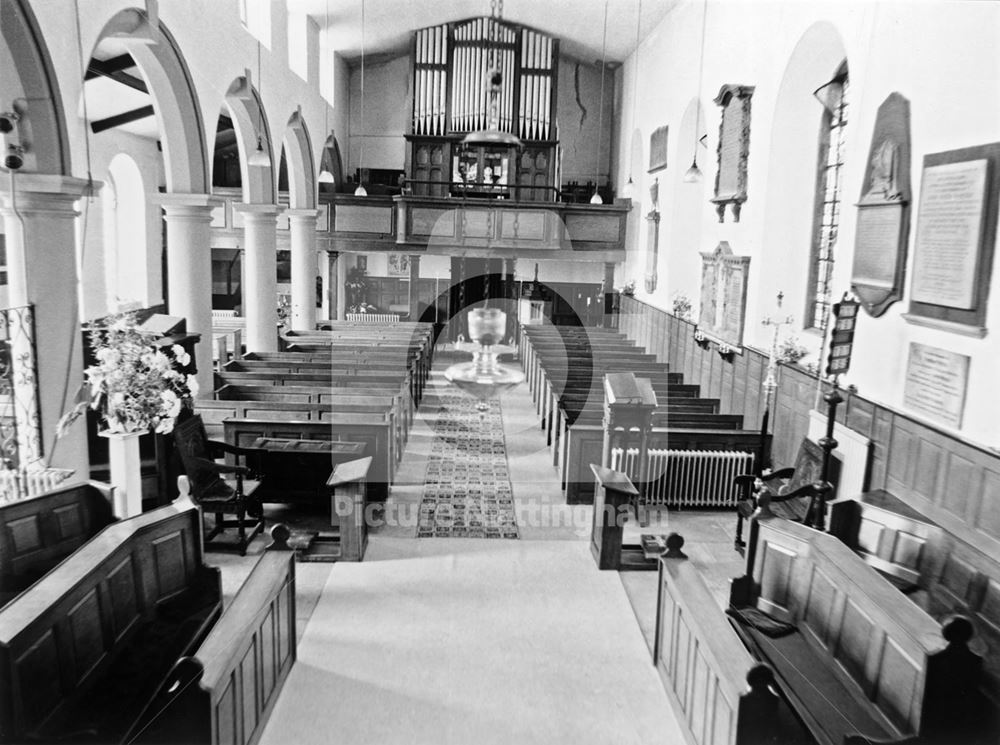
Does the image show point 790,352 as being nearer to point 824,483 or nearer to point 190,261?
point 824,483

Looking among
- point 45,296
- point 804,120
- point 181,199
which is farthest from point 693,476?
point 181,199

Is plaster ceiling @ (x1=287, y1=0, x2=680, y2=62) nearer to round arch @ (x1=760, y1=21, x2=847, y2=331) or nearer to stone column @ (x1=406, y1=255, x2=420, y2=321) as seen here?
stone column @ (x1=406, y1=255, x2=420, y2=321)

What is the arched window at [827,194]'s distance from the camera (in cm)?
939

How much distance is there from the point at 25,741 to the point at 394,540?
14.0 ft

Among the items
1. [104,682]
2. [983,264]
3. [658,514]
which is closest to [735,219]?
[658,514]

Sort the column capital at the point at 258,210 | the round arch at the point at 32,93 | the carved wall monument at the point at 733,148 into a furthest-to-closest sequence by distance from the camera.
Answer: the column capital at the point at 258,210
the carved wall monument at the point at 733,148
the round arch at the point at 32,93

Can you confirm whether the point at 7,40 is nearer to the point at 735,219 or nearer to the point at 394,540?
the point at 394,540

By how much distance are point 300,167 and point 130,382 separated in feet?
37.4

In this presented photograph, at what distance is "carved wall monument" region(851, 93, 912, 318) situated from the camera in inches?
274

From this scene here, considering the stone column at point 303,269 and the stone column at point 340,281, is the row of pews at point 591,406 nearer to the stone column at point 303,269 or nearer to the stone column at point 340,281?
the stone column at point 303,269

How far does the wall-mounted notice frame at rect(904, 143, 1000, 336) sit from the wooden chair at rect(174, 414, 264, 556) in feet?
20.0

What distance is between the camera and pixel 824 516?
6.72 meters

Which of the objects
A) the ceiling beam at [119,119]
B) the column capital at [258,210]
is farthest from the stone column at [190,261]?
the ceiling beam at [119,119]

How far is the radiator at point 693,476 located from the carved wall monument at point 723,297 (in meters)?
2.44
